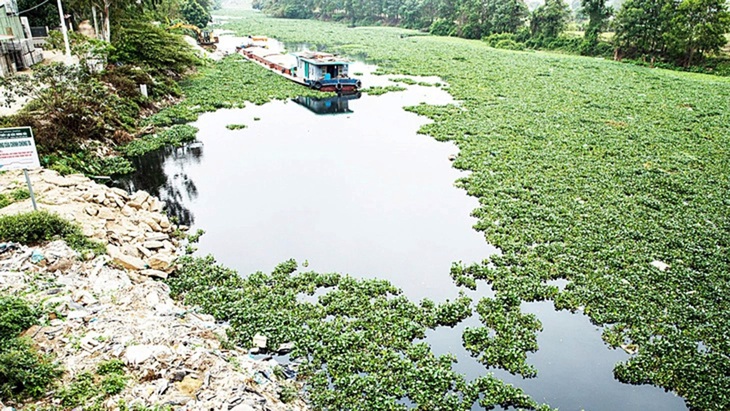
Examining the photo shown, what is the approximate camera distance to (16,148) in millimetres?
8867

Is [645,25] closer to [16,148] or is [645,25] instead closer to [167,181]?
[167,181]

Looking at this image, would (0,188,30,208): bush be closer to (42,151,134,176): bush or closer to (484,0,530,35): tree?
(42,151,134,176): bush

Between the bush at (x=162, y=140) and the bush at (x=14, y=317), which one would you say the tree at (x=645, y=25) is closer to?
the bush at (x=162, y=140)

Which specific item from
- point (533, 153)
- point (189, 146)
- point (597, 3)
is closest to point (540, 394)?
point (533, 153)

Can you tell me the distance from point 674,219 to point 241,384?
12116 mm

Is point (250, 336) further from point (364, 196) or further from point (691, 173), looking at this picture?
point (691, 173)

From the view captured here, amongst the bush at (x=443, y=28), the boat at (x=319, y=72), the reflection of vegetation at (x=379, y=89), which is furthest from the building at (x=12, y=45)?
the bush at (x=443, y=28)

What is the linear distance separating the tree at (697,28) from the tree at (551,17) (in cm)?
1683

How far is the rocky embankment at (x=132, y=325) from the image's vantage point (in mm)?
6210

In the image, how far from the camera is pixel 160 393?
19.6 ft

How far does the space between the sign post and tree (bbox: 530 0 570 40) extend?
2289 inches

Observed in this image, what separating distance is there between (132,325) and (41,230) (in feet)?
13.1

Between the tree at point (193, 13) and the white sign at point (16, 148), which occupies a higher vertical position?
the tree at point (193, 13)

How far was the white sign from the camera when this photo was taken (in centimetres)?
877
